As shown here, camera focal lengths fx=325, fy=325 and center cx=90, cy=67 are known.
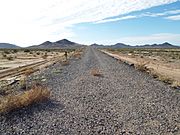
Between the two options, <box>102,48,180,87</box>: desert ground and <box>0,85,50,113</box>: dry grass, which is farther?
<box>102,48,180,87</box>: desert ground

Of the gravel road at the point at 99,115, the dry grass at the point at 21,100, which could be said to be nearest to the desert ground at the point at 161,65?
the gravel road at the point at 99,115

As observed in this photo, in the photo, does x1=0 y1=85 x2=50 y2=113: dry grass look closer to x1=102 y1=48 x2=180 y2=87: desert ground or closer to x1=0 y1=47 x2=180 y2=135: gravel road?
x1=0 y1=47 x2=180 y2=135: gravel road

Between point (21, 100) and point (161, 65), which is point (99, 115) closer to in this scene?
point (21, 100)

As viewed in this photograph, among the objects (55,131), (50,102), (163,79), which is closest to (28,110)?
(50,102)

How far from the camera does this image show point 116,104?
13094 mm

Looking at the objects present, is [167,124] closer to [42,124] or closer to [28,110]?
[42,124]

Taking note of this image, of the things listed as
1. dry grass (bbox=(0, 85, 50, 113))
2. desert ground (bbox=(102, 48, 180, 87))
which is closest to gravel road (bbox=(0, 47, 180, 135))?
dry grass (bbox=(0, 85, 50, 113))

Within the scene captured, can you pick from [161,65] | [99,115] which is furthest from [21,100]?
[161,65]

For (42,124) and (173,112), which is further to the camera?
(173,112)

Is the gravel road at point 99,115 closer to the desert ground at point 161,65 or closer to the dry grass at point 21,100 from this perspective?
the dry grass at point 21,100

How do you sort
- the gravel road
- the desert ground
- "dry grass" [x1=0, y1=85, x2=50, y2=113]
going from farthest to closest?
the desert ground
"dry grass" [x1=0, y1=85, x2=50, y2=113]
the gravel road

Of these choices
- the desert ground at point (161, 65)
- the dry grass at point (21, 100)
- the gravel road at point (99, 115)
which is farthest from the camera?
the desert ground at point (161, 65)

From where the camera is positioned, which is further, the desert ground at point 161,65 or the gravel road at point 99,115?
the desert ground at point 161,65

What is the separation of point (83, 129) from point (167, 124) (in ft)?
8.72
